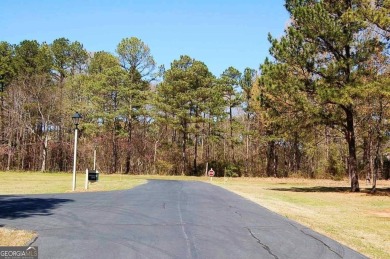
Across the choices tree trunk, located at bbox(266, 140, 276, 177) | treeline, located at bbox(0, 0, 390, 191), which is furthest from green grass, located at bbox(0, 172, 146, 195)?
tree trunk, located at bbox(266, 140, 276, 177)

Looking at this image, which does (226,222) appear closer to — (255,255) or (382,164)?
(255,255)

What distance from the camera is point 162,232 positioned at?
30.2ft

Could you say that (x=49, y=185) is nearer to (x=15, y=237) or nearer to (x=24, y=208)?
(x=24, y=208)

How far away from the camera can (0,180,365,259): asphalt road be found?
7.46 m

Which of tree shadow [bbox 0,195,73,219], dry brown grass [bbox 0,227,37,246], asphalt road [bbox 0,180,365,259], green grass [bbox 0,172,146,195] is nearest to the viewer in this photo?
asphalt road [bbox 0,180,365,259]

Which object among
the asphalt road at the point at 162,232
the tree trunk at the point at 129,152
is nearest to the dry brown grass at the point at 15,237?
the asphalt road at the point at 162,232

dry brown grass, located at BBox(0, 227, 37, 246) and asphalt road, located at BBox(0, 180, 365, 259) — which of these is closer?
asphalt road, located at BBox(0, 180, 365, 259)

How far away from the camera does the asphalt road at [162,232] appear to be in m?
7.46

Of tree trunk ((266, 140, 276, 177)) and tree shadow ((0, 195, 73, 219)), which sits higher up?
tree trunk ((266, 140, 276, 177))

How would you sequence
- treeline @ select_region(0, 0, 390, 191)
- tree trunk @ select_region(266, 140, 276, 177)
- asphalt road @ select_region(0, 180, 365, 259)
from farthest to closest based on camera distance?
tree trunk @ select_region(266, 140, 276, 177) < treeline @ select_region(0, 0, 390, 191) < asphalt road @ select_region(0, 180, 365, 259)

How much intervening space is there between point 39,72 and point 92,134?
1131 centimetres

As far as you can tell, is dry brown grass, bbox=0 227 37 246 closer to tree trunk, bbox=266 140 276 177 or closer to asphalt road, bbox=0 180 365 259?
asphalt road, bbox=0 180 365 259

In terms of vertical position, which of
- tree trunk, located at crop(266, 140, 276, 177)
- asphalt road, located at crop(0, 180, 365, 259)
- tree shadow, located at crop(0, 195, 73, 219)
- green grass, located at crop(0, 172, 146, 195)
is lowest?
asphalt road, located at crop(0, 180, 365, 259)

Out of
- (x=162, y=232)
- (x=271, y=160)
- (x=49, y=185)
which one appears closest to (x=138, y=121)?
(x=271, y=160)
